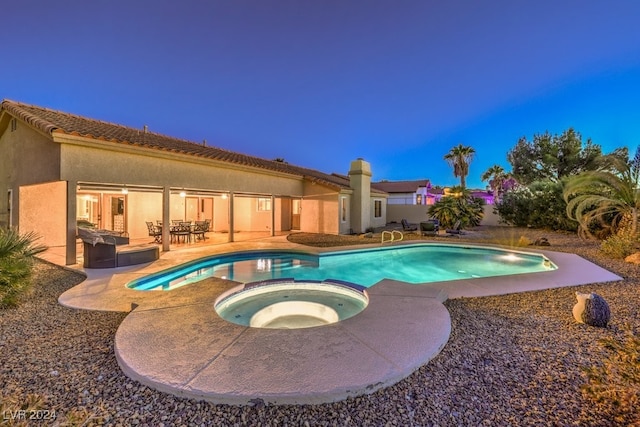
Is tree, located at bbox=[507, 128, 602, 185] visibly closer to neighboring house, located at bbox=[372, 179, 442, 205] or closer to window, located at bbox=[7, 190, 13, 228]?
neighboring house, located at bbox=[372, 179, 442, 205]

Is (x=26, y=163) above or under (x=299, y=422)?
above

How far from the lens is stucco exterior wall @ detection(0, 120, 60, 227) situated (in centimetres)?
861

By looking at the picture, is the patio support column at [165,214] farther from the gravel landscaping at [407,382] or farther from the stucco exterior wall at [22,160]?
the gravel landscaping at [407,382]

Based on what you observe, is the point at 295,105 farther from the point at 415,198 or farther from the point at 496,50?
the point at 496,50

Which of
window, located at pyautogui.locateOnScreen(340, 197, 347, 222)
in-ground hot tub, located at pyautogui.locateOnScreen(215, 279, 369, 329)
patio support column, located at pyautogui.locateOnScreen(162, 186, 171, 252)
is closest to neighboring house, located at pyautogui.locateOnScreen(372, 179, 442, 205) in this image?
window, located at pyautogui.locateOnScreen(340, 197, 347, 222)

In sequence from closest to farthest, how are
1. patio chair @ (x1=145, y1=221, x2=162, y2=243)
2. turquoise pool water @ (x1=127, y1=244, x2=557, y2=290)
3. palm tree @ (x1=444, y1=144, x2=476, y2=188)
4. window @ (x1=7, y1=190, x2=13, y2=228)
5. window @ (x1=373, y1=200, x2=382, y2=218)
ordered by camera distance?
turquoise pool water @ (x1=127, y1=244, x2=557, y2=290) < window @ (x1=7, y1=190, x2=13, y2=228) < patio chair @ (x1=145, y1=221, x2=162, y2=243) < window @ (x1=373, y1=200, x2=382, y2=218) < palm tree @ (x1=444, y1=144, x2=476, y2=188)

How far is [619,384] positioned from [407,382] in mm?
2072

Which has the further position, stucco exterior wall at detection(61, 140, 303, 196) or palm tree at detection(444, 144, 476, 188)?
palm tree at detection(444, 144, 476, 188)

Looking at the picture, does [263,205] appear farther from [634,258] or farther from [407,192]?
[407,192]

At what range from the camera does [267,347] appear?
11.2ft

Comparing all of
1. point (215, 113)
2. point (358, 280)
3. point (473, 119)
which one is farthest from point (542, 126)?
point (215, 113)

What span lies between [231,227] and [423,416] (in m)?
12.5

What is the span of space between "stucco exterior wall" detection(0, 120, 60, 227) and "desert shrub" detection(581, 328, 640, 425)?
39.1 ft

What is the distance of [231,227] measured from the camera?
45.1ft
